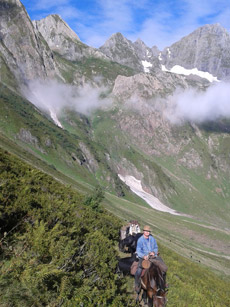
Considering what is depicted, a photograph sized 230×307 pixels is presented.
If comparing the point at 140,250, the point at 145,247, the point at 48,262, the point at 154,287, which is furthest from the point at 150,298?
the point at 48,262

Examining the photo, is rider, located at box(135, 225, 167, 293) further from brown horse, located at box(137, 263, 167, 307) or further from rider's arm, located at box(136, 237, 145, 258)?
brown horse, located at box(137, 263, 167, 307)

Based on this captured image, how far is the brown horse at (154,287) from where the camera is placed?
453 inches

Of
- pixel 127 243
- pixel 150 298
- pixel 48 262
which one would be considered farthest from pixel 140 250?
pixel 127 243

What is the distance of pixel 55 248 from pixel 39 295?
235cm

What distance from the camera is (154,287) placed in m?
11.7

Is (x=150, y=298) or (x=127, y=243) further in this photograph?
(x=127, y=243)

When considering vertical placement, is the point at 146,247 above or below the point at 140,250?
above

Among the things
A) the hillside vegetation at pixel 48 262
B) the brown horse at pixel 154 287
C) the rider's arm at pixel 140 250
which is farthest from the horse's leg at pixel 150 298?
the rider's arm at pixel 140 250

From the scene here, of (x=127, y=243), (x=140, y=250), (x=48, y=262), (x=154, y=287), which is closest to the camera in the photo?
(x=48, y=262)

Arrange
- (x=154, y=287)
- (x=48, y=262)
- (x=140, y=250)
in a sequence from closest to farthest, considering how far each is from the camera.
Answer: (x=48, y=262) < (x=154, y=287) < (x=140, y=250)

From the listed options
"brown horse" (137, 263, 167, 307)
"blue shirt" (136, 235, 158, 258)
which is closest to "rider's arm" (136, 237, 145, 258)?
"blue shirt" (136, 235, 158, 258)

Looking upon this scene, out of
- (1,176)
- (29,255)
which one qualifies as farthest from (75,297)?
(1,176)

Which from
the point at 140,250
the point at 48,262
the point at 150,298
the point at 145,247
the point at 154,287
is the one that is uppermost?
the point at 145,247

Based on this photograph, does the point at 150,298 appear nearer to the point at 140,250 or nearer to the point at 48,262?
the point at 140,250
